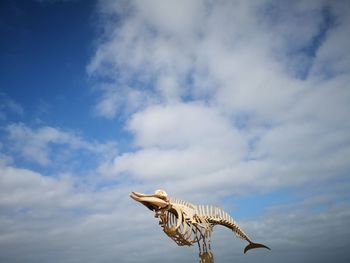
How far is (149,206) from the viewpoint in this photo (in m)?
22.3

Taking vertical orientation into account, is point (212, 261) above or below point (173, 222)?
below

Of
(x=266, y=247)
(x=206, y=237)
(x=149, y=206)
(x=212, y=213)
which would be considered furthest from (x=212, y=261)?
(x=266, y=247)

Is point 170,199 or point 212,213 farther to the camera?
point 212,213

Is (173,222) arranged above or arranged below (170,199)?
below

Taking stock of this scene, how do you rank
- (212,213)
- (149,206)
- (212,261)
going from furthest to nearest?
1. (212,213)
2. (212,261)
3. (149,206)

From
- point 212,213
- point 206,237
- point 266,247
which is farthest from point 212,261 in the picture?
point 266,247

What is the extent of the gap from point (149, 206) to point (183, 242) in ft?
12.0

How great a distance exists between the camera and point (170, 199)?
23672mm

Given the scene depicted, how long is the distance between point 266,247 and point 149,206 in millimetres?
16205

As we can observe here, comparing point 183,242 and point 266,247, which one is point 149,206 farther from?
point 266,247

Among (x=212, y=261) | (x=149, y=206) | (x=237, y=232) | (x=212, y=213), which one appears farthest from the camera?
(x=237, y=232)

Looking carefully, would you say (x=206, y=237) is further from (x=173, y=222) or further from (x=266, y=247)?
(x=266, y=247)

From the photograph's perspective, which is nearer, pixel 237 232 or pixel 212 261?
pixel 212 261

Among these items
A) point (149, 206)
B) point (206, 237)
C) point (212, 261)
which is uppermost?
point (149, 206)
